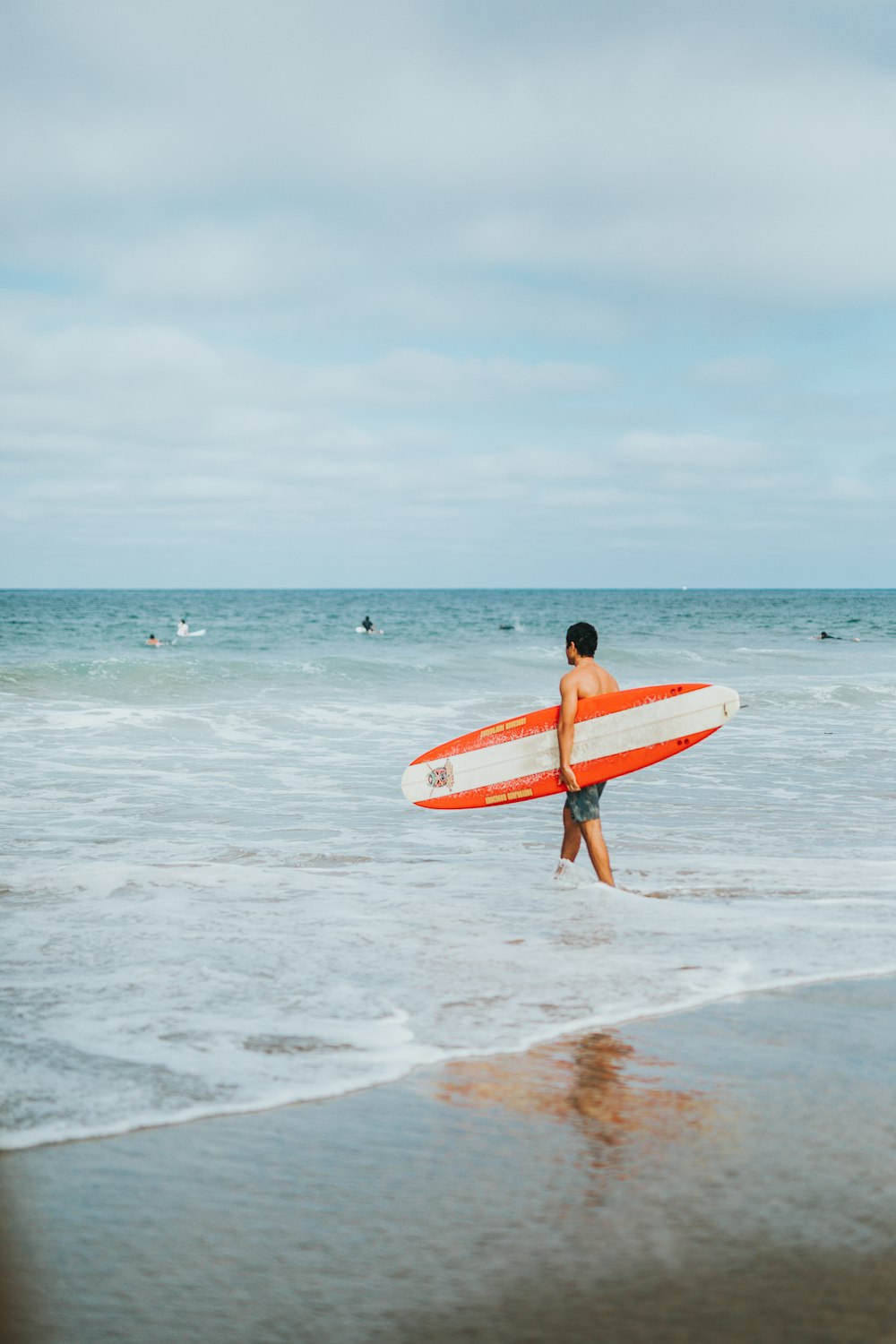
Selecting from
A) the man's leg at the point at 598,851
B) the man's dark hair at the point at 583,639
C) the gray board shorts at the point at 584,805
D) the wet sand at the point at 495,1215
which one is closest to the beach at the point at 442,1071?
the wet sand at the point at 495,1215

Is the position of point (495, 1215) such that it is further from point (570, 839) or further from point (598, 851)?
point (570, 839)

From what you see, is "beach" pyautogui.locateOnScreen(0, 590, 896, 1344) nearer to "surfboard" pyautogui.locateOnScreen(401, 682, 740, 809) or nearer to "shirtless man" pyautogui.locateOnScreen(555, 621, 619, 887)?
"shirtless man" pyautogui.locateOnScreen(555, 621, 619, 887)

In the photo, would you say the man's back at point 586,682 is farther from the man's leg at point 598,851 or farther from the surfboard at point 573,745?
the man's leg at point 598,851

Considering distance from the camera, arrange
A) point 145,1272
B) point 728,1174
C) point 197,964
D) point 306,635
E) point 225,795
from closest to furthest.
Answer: point 145,1272, point 728,1174, point 197,964, point 225,795, point 306,635

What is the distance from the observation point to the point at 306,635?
1875 inches

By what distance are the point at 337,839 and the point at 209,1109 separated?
5.03 metres

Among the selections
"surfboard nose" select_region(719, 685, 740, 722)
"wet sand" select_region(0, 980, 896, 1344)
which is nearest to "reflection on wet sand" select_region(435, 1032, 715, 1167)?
"wet sand" select_region(0, 980, 896, 1344)

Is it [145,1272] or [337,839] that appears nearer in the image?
[145,1272]

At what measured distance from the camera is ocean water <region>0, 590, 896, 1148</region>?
4176mm

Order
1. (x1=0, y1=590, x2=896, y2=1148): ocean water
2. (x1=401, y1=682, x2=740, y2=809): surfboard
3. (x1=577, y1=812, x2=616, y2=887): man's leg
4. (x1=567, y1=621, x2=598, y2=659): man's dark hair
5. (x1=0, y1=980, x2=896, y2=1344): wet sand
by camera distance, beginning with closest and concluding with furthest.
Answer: (x1=0, y1=980, x2=896, y2=1344): wet sand
(x1=0, y1=590, x2=896, y2=1148): ocean water
(x1=577, y1=812, x2=616, y2=887): man's leg
(x1=567, y1=621, x2=598, y2=659): man's dark hair
(x1=401, y1=682, x2=740, y2=809): surfboard

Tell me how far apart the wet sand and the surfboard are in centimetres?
379

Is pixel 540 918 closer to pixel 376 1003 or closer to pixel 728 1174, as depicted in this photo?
pixel 376 1003

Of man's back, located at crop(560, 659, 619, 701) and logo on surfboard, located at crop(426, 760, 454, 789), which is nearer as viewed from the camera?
man's back, located at crop(560, 659, 619, 701)

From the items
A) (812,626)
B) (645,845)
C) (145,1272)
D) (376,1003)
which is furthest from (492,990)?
(812,626)
